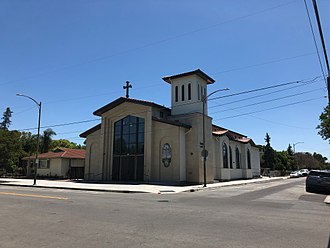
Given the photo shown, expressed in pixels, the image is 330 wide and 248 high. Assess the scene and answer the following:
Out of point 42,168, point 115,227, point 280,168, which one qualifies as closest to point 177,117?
point 42,168

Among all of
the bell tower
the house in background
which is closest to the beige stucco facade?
the house in background

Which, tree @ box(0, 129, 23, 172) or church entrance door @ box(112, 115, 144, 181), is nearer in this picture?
church entrance door @ box(112, 115, 144, 181)

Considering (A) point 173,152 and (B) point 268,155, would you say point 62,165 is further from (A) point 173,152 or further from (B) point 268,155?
(B) point 268,155

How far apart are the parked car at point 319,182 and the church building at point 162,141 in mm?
9775

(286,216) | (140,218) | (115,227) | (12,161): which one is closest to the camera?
(115,227)

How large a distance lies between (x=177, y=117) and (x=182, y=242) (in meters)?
28.0

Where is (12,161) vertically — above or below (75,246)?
above

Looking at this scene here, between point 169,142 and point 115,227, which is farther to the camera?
point 169,142

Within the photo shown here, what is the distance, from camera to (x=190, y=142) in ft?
105

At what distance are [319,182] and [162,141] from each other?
16.0 m

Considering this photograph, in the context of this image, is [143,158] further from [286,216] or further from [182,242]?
[182,242]

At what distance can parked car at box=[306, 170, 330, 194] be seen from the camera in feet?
67.4

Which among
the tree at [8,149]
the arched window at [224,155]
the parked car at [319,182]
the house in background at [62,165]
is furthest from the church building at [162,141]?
the parked car at [319,182]

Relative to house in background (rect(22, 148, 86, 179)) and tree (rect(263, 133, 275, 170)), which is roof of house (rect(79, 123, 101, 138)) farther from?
tree (rect(263, 133, 275, 170))
